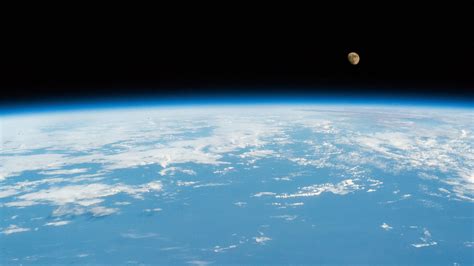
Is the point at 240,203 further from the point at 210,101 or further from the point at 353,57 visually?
the point at 210,101

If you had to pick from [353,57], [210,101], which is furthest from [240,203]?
[210,101]

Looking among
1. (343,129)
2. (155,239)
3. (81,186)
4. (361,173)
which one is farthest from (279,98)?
(155,239)

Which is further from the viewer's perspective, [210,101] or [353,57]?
[210,101]

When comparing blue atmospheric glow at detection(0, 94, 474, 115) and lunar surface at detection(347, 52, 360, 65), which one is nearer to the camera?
lunar surface at detection(347, 52, 360, 65)

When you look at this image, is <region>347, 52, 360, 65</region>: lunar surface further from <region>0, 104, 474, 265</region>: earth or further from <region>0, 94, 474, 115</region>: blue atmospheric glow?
<region>0, 94, 474, 115</region>: blue atmospheric glow

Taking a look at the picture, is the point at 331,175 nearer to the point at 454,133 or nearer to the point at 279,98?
the point at 454,133

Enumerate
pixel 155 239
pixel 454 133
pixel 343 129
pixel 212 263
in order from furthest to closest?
pixel 343 129, pixel 454 133, pixel 155 239, pixel 212 263

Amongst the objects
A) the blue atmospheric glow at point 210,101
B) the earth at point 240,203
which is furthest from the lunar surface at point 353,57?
the blue atmospheric glow at point 210,101

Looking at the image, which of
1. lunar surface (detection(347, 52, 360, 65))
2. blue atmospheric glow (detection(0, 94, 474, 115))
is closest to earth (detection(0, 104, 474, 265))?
lunar surface (detection(347, 52, 360, 65))

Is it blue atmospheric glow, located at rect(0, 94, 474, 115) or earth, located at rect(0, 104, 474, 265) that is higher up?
blue atmospheric glow, located at rect(0, 94, 474, 115)
